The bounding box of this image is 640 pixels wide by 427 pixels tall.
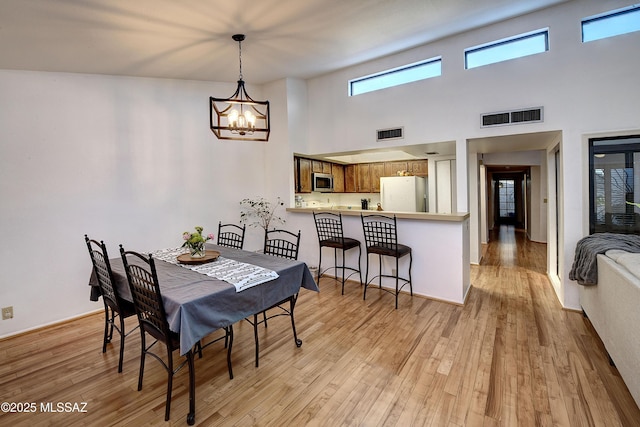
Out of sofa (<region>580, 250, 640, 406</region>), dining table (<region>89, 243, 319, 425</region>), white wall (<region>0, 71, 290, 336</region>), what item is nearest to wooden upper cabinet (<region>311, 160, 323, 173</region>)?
white wall (<region>0, 71, 290, 336</region>)

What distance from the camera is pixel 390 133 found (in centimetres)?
424

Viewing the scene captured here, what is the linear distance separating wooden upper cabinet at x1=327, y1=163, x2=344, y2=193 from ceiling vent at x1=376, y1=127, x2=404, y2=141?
217 cm

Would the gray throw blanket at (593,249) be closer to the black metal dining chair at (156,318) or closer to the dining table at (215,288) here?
the dining table at (215,288)

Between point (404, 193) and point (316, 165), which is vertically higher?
point (316, 165)

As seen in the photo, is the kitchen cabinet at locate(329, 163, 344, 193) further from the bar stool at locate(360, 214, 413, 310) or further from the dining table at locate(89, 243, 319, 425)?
the dining table at locate(89, 243, 319, 425)

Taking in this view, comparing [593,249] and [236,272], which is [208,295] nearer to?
[236,272]

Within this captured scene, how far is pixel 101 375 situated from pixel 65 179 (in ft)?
7.24

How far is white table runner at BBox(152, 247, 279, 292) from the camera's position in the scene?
212 centimetres

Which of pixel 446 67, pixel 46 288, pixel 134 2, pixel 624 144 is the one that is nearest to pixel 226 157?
pixel 134 2

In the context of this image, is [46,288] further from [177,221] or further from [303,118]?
[303,118]

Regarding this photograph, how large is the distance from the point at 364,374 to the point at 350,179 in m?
5.46

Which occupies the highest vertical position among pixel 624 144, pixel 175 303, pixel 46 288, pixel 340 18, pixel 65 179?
pixel 340 18

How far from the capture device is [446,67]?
3.77 metres

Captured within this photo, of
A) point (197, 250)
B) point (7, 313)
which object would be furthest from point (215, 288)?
point (7, 313)
